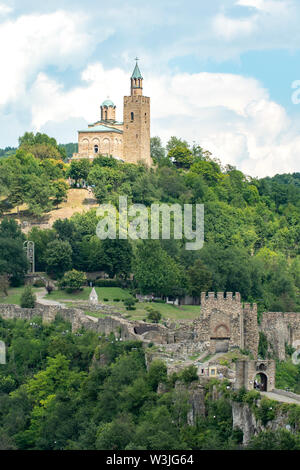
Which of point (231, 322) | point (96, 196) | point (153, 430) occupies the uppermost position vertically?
point (96, 196)

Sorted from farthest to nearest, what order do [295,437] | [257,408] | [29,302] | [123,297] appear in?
[123,297] → [29,302] → [257,408] → [295,437]

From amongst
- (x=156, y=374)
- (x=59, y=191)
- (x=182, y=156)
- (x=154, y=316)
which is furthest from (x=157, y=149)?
(x=156, y=374)

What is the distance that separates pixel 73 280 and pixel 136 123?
3044 centimetres

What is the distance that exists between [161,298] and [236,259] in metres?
8.18

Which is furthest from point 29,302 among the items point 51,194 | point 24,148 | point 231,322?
point 24,148

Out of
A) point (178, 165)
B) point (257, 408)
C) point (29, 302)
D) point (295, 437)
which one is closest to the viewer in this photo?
point (295, 437)

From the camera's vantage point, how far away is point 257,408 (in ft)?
137

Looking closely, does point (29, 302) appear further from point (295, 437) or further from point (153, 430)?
point (295, 437)

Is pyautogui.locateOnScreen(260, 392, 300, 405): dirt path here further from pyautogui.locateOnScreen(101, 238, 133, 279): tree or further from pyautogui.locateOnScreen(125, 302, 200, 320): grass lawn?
pyautogui.locateOnScreen(101, 238, 133, 279): tree

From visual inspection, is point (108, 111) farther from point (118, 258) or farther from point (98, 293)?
point (98, 293)

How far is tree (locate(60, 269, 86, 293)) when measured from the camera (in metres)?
74.6

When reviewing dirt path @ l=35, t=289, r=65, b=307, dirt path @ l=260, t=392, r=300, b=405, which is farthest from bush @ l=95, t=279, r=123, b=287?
dirt path @ l=260, t=392, r=300, b=405

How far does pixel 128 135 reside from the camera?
4055 inches

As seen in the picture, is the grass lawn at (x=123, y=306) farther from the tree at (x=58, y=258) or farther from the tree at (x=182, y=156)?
the tree at (x=182, y=156)
